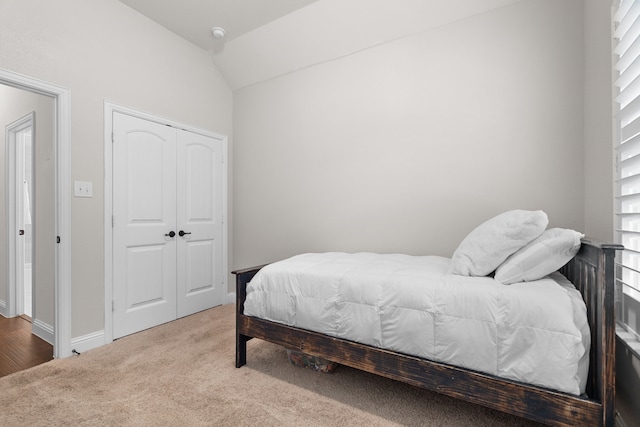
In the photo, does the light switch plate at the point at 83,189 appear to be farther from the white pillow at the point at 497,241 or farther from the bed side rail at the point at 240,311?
the white pillow at the point at 497,241

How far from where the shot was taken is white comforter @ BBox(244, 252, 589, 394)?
1.18m

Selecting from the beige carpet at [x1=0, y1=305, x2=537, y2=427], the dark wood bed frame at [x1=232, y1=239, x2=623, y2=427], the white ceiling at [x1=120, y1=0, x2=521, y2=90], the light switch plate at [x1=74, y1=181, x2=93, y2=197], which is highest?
the white ceiling at [x1=120, y1=0, x2=521, y2=90]

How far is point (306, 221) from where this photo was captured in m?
3.15

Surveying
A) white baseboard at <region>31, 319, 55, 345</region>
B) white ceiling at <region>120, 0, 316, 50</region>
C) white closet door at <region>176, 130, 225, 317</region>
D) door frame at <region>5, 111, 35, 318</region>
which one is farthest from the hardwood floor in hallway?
white ceiling at <region>120, 0, 316, 50</region>

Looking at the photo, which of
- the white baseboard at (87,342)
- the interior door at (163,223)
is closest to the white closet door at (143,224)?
the interior door at (163,223)

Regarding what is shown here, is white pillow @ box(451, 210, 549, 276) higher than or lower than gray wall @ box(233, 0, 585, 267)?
lower

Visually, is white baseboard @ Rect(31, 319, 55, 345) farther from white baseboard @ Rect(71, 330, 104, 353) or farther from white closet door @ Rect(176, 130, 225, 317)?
white closet door @ Rect(176, 130, 225, 317)

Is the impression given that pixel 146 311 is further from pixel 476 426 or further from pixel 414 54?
pixel 414 54

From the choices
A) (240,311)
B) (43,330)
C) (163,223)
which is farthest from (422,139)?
(43,330)

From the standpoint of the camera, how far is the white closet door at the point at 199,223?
10.2ft

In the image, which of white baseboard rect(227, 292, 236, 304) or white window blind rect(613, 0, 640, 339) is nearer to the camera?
white window blind rect(613, 0, 640, 339)

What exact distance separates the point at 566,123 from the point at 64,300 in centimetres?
387

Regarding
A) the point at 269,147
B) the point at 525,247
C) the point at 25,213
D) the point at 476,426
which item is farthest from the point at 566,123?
the point at 25,213

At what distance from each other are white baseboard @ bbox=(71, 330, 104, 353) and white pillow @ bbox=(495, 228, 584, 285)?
115 inches
